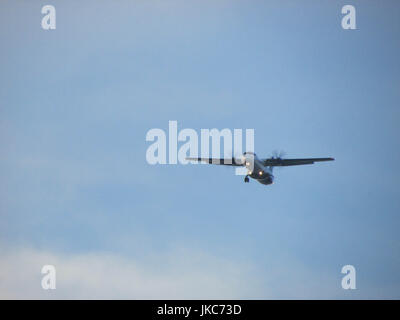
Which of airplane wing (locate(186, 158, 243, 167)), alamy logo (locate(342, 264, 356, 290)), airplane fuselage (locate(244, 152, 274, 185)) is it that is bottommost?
alamy logo (locate(342, 264, 356, 290))

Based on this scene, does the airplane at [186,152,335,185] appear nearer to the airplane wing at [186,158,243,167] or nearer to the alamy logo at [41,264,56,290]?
the airplane wing at [186,158,243,167]

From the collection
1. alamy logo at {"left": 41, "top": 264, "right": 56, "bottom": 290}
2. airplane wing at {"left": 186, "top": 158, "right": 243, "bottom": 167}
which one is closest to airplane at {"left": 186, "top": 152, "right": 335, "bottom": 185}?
airplane wing at {"left": 186, "top": 158, "right": 243, "bottom": 167}

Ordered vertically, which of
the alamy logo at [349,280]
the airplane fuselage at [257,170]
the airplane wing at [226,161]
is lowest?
the alamy logo at [349,280]

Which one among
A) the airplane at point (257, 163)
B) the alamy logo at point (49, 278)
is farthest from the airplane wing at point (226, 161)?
the alamy logo at point (49, 278)

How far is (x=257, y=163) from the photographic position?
84438 mm

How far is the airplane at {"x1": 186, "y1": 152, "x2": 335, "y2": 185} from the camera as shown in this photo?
83.5 m

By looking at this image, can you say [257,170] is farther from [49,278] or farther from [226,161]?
[49,278]

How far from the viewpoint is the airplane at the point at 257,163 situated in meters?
83.5

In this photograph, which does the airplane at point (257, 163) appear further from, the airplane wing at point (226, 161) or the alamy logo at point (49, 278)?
the alamy logo at point (49, 278)

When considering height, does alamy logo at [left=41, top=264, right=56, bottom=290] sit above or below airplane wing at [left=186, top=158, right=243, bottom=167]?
below
